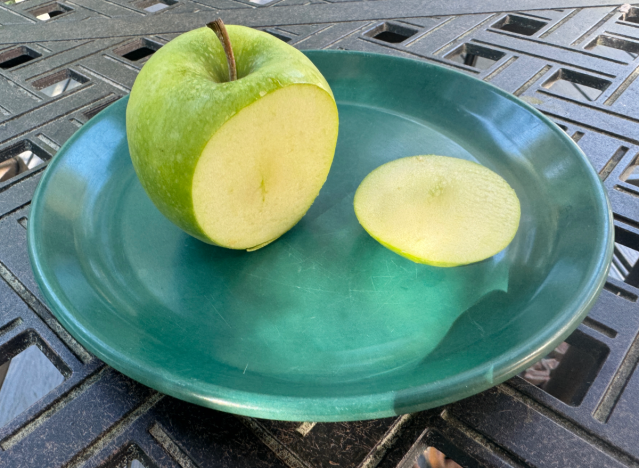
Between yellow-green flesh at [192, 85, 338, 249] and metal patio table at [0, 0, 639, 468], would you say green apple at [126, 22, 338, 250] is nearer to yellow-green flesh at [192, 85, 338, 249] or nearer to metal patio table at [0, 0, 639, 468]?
yellow-green flesh at [192, 85, 338, 249]

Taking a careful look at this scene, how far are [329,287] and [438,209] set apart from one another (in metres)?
0.15

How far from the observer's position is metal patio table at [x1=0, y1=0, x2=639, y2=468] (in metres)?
0.34

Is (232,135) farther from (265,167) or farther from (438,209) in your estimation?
(438,209)

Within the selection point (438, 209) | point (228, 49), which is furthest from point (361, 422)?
point (228, 49)

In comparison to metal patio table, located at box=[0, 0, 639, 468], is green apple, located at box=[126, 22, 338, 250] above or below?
above

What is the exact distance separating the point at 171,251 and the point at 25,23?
82 centimetres

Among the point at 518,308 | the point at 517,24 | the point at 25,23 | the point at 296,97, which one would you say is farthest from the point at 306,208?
the point at 25,23

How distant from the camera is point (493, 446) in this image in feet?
1.12

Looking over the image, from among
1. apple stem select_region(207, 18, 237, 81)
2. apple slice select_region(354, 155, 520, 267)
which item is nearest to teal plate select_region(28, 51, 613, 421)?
apple slice select_region(354, 155, 520, 267)

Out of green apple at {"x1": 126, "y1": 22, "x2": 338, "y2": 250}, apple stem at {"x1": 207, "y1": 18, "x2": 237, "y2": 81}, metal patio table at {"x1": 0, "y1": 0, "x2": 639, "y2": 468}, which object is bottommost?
metal patio table at {"x1": 0, "y1": 0, "x2": 639, "y2": 468}

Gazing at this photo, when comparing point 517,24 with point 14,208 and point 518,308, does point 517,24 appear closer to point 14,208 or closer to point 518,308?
point 518,308

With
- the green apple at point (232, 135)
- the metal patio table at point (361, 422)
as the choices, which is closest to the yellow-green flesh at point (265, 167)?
the green apple at point (232, 135)

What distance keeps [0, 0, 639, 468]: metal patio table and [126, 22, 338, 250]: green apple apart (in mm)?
159

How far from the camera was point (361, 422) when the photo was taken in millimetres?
355
